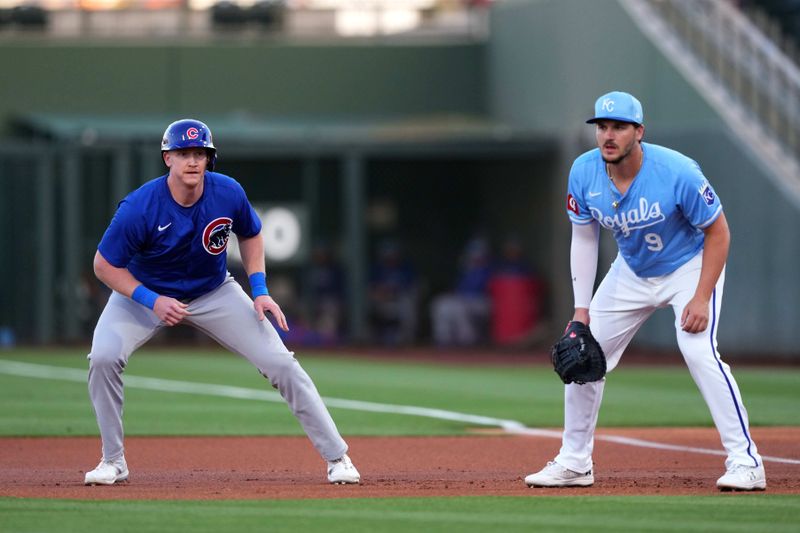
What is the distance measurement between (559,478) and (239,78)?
68.7ft

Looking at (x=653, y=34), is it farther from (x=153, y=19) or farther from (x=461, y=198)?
(x=153, y=19)

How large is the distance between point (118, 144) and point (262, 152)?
7.70ft

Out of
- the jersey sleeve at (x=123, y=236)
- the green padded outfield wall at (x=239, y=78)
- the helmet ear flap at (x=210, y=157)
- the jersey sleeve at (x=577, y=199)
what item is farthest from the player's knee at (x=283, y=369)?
the green padded outfield wall at (x=239, y=78)

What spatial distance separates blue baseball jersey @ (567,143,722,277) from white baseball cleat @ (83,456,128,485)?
2.68 meters

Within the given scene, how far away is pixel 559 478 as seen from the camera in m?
7.43

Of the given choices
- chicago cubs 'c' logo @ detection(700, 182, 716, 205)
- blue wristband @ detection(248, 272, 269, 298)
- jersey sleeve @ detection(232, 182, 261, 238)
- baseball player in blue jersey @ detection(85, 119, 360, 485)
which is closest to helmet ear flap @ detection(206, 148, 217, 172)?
baseball player in blue jersey @ detection(85, 119, 360, 485)

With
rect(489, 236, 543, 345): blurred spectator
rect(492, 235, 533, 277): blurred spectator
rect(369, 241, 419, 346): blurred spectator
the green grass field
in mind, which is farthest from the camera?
rect(369, 241, 419, 346): blurred spectator

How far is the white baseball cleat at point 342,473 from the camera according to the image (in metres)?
7.54

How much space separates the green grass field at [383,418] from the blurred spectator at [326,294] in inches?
116

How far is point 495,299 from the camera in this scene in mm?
24266

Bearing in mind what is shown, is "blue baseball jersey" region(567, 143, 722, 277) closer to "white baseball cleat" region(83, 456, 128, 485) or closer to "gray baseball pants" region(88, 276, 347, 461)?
"gray baseball pants" region(88, 276, 347, 461)

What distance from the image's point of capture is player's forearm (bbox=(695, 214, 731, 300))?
282 inches

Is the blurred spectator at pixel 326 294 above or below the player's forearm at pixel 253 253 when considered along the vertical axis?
below

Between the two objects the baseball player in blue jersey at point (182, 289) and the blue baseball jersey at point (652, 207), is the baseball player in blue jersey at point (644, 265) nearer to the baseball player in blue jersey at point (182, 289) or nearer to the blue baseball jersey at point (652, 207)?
the blue baseball jersey at point (652, 207)
